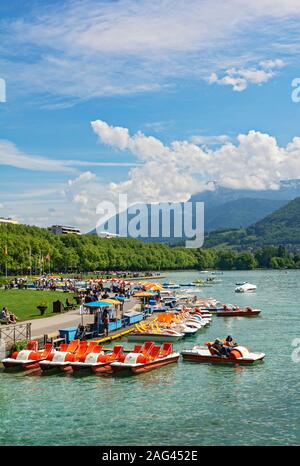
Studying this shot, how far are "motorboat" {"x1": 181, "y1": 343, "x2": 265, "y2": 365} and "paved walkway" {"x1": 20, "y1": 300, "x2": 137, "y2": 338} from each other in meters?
11.0

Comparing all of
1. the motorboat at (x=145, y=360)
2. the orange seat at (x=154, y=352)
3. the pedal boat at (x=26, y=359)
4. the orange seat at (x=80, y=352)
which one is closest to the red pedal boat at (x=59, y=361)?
the orange seat at (x=80, y=352)

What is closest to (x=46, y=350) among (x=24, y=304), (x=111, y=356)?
(x=111, y=356)

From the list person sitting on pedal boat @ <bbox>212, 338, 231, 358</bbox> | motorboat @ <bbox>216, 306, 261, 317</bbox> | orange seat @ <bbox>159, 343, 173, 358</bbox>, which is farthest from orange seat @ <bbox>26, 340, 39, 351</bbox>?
motorboat @ <bbox>216, 306, 261, 317</bbox>

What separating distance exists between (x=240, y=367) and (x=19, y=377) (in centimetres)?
1351

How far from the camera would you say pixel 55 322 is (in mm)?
51000

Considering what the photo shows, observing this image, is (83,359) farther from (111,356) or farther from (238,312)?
(238,312)

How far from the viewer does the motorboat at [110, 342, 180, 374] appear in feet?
113

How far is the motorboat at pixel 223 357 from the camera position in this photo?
37.7 metres

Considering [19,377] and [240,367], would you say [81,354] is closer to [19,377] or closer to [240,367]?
[19,377]

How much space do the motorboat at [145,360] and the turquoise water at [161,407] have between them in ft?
1.84

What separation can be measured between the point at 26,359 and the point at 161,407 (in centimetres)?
1132

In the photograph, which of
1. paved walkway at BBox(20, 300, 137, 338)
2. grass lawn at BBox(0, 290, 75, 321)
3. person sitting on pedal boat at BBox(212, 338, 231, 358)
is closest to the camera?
person sitting on pedal boat at BBox(212, 338, 231, 358)

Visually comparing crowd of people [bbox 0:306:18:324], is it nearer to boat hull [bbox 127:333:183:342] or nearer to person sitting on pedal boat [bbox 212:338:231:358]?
boat hull [bbox 127:333:183:342]
